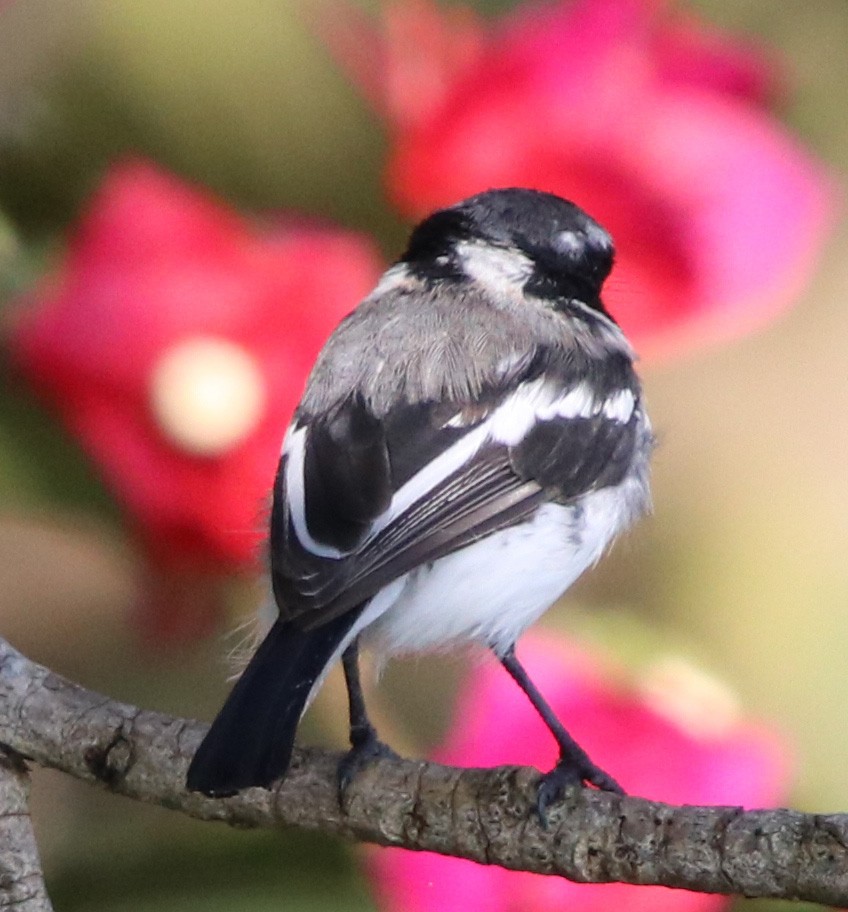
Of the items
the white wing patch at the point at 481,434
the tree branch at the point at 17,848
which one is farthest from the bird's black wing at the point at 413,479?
the tree branch at the point at 17,848

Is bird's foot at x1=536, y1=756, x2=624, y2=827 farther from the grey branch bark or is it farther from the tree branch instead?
the tree branch

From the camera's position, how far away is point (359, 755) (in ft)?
2.85

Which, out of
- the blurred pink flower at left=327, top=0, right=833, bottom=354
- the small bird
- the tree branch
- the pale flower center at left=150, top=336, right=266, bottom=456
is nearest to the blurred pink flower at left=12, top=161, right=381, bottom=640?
the pale flower center at left=150, top=336, right=266, bottom=456

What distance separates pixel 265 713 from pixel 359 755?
131mm

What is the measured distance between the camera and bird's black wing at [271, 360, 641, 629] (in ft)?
2.61

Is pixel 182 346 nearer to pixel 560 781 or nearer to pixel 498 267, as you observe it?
pixel 498 267

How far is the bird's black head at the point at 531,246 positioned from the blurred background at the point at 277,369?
0.23 meters

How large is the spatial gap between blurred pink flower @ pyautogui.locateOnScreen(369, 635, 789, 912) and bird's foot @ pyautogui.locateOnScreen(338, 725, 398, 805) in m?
0.28

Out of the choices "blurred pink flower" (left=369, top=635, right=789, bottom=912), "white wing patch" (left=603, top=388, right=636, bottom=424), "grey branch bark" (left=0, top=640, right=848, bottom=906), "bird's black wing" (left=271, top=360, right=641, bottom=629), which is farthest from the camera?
"blurred pink flower" (left=369, top=635, right=789, bottom=912)

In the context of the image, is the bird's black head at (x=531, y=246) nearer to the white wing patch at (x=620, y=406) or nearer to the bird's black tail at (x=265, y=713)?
the white wing patch at (x=620, y=406)

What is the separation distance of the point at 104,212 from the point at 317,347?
9.0 inches

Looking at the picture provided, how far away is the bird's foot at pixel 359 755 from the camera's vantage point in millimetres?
844

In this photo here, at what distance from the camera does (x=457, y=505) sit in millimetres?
833

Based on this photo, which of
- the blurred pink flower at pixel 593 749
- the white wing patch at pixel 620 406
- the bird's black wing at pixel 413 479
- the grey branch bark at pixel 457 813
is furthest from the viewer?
the blurred pink flower at pixel 593 749
